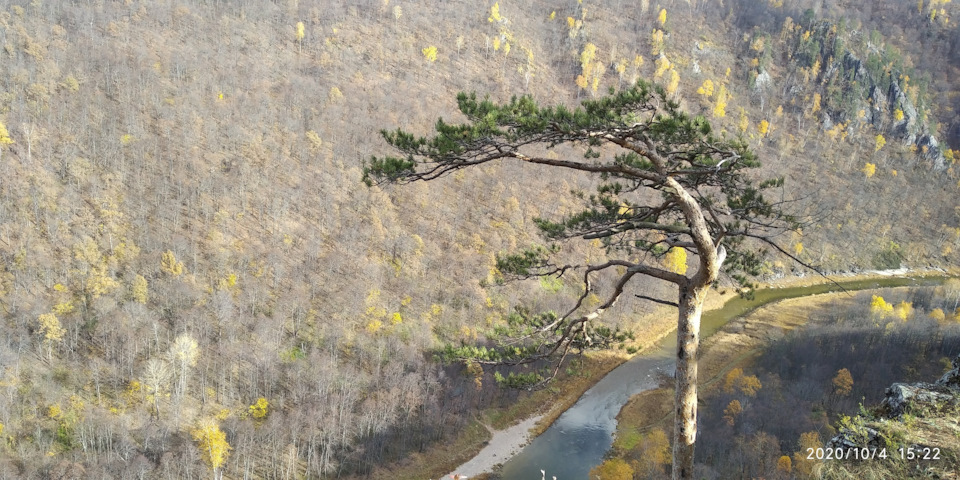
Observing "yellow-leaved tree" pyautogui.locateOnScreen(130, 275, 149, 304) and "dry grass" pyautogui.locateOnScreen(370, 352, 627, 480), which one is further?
"yellow-leaved tree" pyautogui.locateOnScreen(130, 275, 149, 304)

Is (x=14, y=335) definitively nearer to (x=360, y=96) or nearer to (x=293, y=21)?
(x=360, y=96)

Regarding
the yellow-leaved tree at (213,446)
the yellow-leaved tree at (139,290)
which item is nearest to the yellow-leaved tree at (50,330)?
the yellow-leaved tree at (139,290)

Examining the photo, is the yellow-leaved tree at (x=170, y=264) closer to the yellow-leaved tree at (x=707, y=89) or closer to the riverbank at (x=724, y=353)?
the riverbank at (x=724, y=353)

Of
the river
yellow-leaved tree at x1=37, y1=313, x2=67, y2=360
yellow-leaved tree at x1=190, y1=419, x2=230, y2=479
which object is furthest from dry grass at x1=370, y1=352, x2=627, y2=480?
yellow-leaved tree at x1=37, y1=313, x2=67, y2=360

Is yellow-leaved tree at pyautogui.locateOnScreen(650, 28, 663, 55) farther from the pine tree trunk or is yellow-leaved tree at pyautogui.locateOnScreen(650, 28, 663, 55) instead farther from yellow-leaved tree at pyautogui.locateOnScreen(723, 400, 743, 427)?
the pine tree trunk

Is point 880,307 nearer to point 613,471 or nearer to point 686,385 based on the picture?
point 613,471

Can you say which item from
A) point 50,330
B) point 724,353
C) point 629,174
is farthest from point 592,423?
point 50,330
